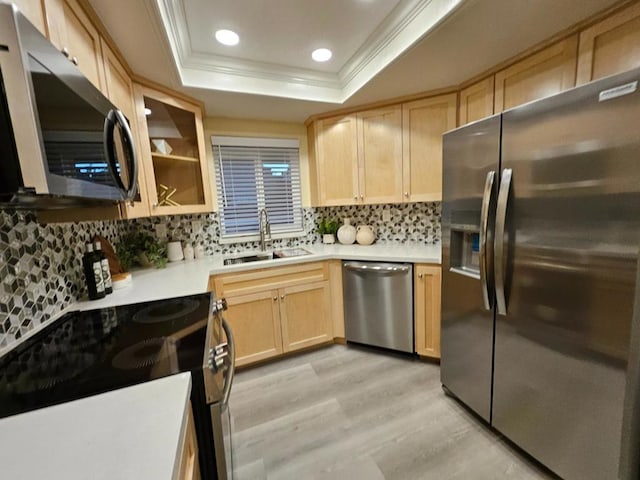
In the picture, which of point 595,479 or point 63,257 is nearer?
point 595,479

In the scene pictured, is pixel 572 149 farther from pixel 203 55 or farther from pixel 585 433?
pixel 203 55

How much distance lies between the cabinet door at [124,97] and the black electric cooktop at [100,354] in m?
0.56

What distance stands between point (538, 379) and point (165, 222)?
2.75m

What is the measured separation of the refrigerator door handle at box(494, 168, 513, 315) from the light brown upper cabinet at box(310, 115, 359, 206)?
56.3 inches

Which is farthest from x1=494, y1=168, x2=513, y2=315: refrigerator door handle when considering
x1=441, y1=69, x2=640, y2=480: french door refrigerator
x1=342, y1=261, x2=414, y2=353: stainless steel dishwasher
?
x1=342, y1=261, x2=414, y2=353: stainless steel dishwasher

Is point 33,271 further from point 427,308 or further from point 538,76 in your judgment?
point 538,76

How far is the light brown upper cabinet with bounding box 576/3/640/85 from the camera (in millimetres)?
1216

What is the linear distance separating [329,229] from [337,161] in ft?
2.35

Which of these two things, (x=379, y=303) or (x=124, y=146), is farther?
(x=379, y=303)

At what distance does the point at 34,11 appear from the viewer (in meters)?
0.78

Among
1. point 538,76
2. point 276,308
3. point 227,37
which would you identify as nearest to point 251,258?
point 276,308

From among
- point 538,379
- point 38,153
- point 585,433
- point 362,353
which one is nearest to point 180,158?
point 38,153

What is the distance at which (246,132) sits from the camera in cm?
270

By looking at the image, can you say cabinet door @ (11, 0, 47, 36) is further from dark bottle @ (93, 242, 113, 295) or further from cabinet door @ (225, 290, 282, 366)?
cabinet door @ (225, 290, 282, 366)
